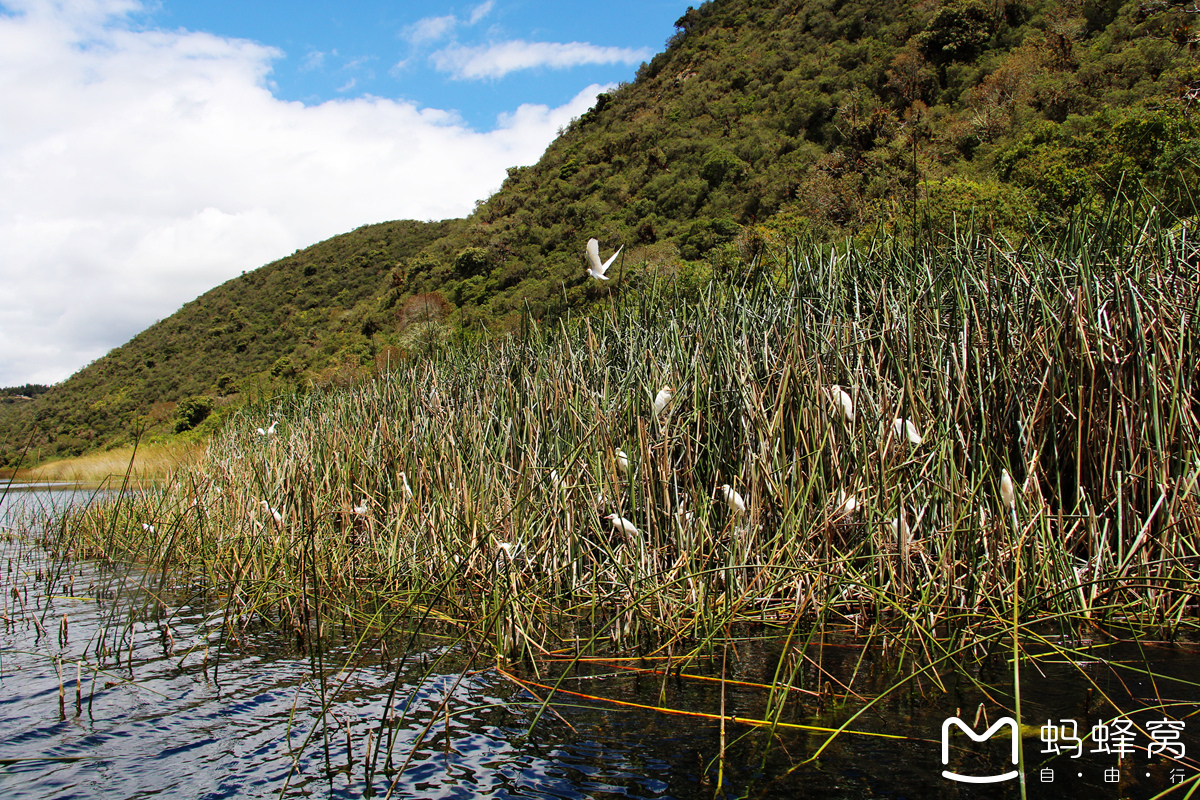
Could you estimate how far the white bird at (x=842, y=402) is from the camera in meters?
2.83

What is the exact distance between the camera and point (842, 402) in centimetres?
290

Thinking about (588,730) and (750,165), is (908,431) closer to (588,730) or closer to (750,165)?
(588,730)

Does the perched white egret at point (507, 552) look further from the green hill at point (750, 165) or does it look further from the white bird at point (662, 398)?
the green hill at point (750, 165)

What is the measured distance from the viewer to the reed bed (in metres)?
2.64

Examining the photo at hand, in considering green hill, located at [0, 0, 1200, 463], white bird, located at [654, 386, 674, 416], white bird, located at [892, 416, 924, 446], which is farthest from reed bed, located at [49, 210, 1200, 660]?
green hill, located at [0, 0, 1200, 463]

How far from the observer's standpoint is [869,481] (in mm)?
2799

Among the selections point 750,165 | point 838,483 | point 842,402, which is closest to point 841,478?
point 838,483

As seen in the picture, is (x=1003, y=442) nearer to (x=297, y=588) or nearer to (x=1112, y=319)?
(x=1112, y=319)

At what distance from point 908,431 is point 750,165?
90.8ft

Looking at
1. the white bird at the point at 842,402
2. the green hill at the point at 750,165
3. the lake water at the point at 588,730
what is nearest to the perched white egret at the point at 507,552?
the lake water at the point at 588,730

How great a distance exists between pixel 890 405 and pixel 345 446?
3.79 meters

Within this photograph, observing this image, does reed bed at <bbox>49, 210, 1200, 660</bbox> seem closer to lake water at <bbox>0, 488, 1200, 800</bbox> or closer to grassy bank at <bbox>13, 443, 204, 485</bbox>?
lake water at <bbox>0, 488, 1200, 800</bbox>

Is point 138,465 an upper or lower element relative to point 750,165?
lower

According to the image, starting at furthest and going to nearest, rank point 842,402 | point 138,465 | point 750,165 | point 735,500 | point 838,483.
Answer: point 750,165, point 138,465, point 838,483, point 842,402, point 735,500
